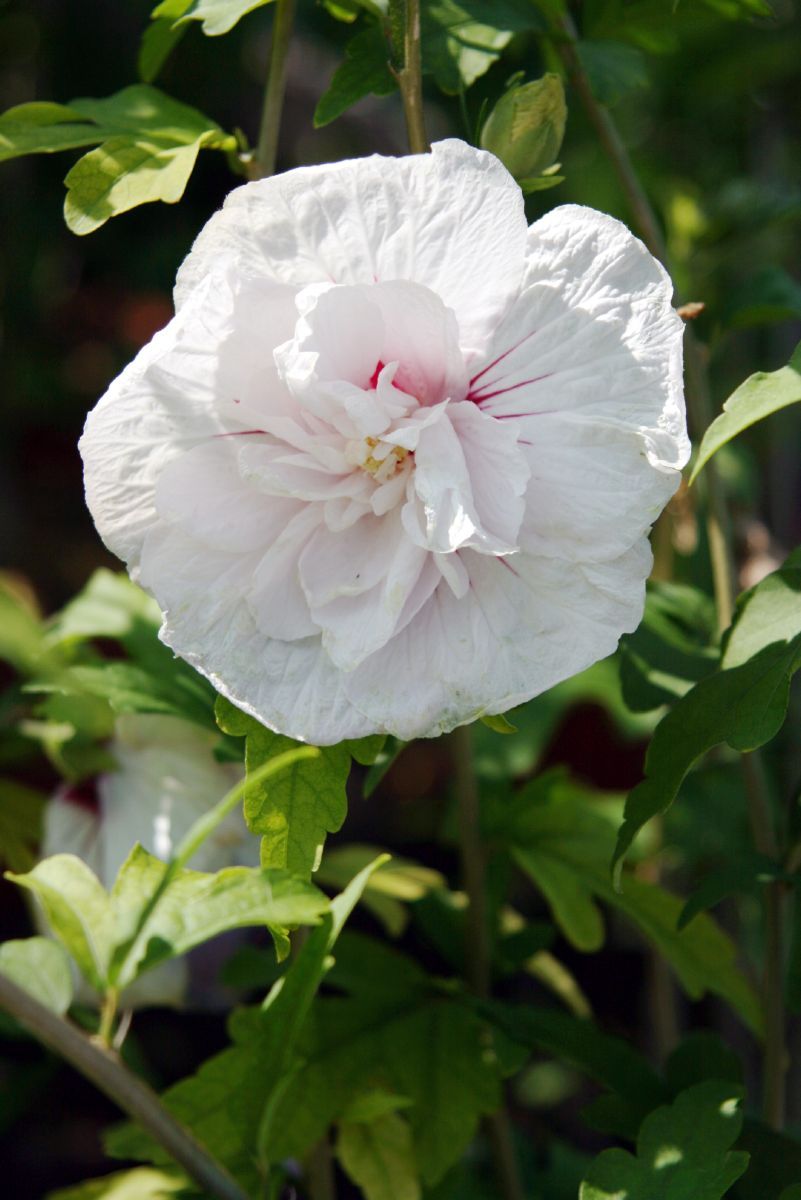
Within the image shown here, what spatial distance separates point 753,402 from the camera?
585mm

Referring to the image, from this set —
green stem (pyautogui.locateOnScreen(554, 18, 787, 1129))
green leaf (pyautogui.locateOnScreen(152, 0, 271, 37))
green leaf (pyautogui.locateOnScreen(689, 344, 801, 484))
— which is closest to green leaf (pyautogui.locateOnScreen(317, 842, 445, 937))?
green stem (pyautogui.locateOnScreen(554, 18, 787, 1129))

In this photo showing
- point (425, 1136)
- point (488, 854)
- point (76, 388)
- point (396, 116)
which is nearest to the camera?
point (425, 1136)

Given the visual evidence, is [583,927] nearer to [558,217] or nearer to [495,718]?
[495,718]

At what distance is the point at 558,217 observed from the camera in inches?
23.3

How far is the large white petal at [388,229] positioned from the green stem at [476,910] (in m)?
0.30

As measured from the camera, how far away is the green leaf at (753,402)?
57cm

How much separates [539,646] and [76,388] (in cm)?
145

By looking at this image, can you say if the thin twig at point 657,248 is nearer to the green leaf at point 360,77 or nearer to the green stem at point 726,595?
the green stem at point 726,595

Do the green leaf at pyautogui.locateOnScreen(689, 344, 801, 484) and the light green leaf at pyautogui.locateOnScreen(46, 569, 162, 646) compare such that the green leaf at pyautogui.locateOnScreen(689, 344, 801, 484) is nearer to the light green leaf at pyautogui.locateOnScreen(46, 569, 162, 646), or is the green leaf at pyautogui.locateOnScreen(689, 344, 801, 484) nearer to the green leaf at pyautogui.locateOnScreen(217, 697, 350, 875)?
the green leaf at pyautogui.locateOnScreen(217, 697, 350, 875)

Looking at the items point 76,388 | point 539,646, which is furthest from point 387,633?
point 76,388

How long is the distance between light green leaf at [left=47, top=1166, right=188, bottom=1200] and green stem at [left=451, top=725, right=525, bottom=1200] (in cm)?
21

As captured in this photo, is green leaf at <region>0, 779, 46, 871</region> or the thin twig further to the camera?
green leaf at <region>0, 779, 46, 871</region>

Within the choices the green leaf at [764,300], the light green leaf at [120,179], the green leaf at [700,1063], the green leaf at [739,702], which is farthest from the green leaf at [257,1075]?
the green leaf at [764,300]

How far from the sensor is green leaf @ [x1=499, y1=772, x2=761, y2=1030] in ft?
2.74
